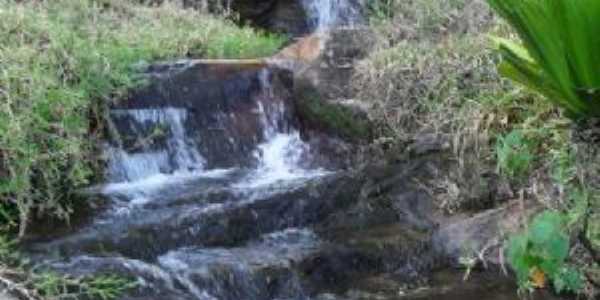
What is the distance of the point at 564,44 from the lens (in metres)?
2.89

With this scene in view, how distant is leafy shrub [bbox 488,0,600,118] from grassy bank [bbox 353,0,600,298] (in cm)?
15

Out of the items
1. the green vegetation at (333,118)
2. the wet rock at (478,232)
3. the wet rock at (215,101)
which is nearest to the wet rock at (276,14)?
the wet rock at (215,101)

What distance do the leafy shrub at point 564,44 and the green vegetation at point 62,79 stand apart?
2.69 meters

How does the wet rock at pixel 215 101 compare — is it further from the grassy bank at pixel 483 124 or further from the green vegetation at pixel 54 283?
the green vegetation at pixel 54 283

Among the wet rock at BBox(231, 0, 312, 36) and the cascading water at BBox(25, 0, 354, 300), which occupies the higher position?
the wet rock at BBox(231, 0, 312, 36)

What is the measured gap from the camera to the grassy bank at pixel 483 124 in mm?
3145

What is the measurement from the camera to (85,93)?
605 cm

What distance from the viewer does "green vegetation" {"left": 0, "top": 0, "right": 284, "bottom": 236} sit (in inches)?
201

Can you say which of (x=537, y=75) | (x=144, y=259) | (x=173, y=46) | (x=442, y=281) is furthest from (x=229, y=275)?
(x=173, y=46)

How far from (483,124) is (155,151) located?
2.51 meters

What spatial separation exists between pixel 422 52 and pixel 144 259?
267cm

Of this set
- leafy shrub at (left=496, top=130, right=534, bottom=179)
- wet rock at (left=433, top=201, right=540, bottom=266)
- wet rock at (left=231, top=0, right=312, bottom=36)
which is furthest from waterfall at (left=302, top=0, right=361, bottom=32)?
leafy shrub at (left=496, top=130, right=534, bottom=179)

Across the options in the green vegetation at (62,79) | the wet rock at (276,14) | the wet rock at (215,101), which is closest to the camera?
the green vegetation at (62,79)

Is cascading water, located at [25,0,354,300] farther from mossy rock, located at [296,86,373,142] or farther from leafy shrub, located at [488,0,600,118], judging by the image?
leafy shrub, located at [488,0,600,118]
